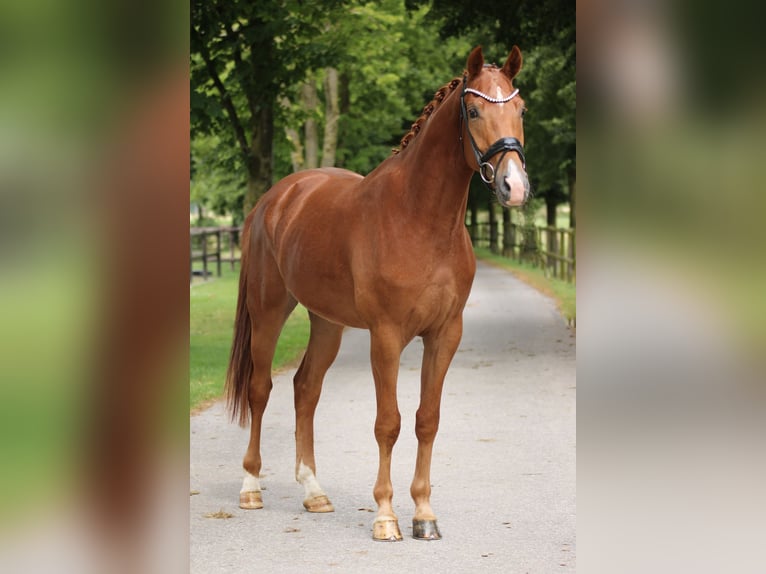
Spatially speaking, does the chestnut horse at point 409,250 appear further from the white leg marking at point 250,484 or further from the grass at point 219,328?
the grass at point 219,328

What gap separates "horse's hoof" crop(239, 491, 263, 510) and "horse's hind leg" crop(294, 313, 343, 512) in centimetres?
27

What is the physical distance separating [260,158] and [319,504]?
1060cm

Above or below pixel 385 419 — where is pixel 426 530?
below

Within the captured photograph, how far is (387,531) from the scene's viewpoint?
20.3ft

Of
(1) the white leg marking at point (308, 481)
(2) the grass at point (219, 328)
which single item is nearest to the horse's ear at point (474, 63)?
(1) the white leg marking at point (308, 481)

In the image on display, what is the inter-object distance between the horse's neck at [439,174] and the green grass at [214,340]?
487 cm

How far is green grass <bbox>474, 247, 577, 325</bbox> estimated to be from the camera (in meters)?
20.1

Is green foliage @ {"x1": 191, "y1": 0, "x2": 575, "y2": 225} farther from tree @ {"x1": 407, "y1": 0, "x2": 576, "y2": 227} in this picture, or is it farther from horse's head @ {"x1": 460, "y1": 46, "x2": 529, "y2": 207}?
horse's head @ {"x1": 460, "y1": 46, "x2": 529, "y2": 207}

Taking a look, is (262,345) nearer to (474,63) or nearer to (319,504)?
(319,504)

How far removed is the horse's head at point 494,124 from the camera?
527 cm

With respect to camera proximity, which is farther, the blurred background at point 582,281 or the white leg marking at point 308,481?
the white leg marking at point 308,481

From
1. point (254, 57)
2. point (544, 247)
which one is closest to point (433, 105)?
point (254, 57)

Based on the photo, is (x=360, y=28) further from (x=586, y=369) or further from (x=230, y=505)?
(x=586, y=369)

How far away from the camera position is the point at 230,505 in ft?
23.2
